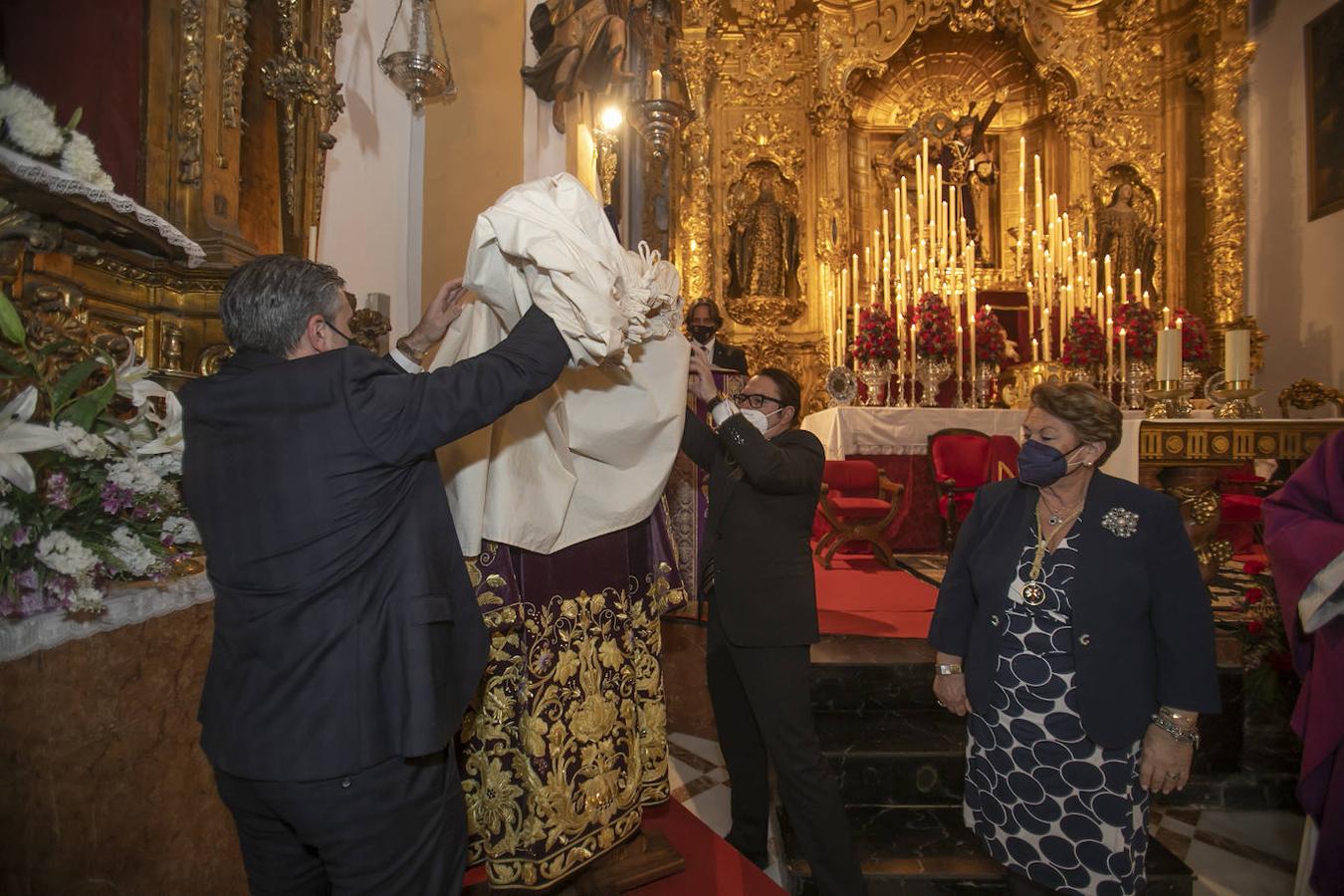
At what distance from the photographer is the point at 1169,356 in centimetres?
548

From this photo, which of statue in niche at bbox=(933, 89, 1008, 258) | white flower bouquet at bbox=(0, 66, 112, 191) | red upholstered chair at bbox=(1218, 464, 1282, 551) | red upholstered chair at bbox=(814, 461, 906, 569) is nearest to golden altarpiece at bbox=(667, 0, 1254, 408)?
statue in niche at bbox=(933, 89, 1008, 258)

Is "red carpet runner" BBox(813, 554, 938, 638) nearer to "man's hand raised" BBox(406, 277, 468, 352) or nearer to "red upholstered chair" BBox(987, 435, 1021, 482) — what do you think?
"red upholstered chair" BBox(987, 435, 1021, 482)

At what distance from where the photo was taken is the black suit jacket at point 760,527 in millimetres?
2465

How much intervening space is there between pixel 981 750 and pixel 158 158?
3289 mm

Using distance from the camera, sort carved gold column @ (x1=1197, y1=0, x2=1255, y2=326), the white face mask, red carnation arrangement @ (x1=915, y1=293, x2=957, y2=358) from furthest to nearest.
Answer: carved gold column @ (x1=1197, y1=0, x2=1255, y2=326)
red carnation arrangement @ (x1=915, y1=293, x2=957, y2=358)
the white face mask

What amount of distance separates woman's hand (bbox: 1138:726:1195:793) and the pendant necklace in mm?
437

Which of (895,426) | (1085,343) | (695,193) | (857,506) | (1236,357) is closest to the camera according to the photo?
(1236,357)

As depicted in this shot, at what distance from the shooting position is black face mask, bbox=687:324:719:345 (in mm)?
6547

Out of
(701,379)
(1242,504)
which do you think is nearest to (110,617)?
(701,379)

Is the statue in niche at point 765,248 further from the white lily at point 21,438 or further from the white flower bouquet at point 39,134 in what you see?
the white lily at point 21,438

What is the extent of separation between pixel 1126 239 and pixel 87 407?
11.9 meters

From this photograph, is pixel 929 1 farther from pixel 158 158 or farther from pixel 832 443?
pixel 158 158

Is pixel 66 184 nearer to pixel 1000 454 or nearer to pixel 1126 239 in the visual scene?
pixel 1000 454

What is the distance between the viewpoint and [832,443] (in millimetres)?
6883
